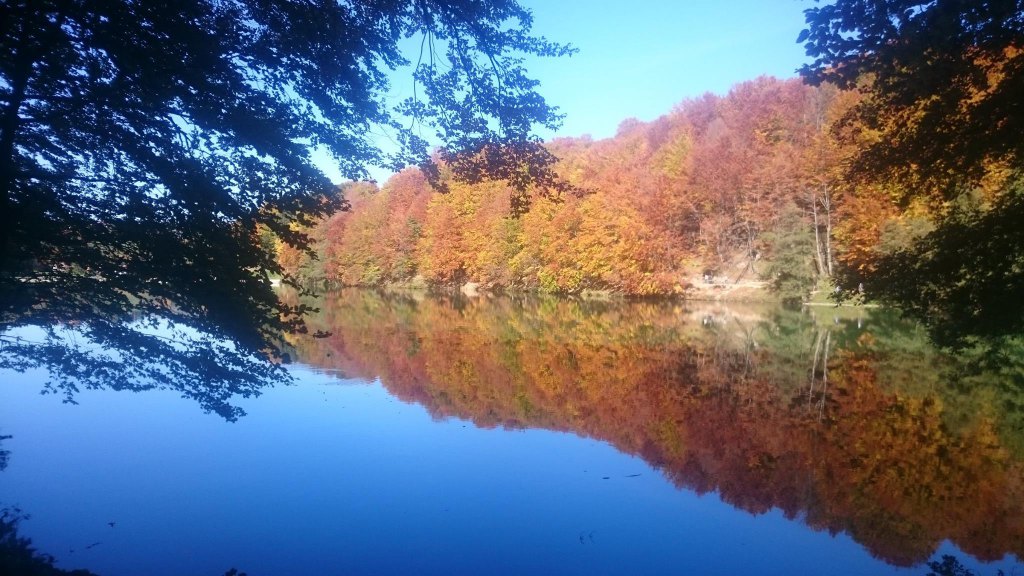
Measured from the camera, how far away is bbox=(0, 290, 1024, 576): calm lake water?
6238 millimetres

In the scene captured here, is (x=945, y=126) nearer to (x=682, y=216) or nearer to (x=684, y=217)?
(x=682, y=216)

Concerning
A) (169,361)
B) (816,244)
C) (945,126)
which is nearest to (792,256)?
(816,244)

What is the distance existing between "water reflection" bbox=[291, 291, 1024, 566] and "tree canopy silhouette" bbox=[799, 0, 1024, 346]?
8.89ft

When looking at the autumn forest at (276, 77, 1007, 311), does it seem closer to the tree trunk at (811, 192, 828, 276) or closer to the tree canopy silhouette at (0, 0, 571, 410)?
the tree trunk at (811, 192, 828, 276)

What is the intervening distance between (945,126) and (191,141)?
23.6ft

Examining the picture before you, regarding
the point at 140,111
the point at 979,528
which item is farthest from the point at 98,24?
the point at 979,528

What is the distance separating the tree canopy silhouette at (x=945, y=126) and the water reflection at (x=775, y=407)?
271cm

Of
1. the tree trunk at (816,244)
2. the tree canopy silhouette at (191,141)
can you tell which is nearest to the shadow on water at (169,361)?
the tree canopy silhouette at (191,141)

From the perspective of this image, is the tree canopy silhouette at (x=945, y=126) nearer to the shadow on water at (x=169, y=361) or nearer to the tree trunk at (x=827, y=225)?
the shadow on water at (x=169, y=361)

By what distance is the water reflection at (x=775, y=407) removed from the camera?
711cm

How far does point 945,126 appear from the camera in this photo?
5.43 meters

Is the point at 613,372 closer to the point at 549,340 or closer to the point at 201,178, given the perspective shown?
the point at 549,340

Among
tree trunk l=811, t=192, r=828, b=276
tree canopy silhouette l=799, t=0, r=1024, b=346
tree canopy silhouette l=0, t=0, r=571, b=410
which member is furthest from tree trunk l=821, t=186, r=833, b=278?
tree canopy silhouette l=0, t=0, r=571, b=410

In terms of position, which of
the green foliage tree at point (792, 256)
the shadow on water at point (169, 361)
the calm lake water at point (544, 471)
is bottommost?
the calm lake water at point (544, 471)
